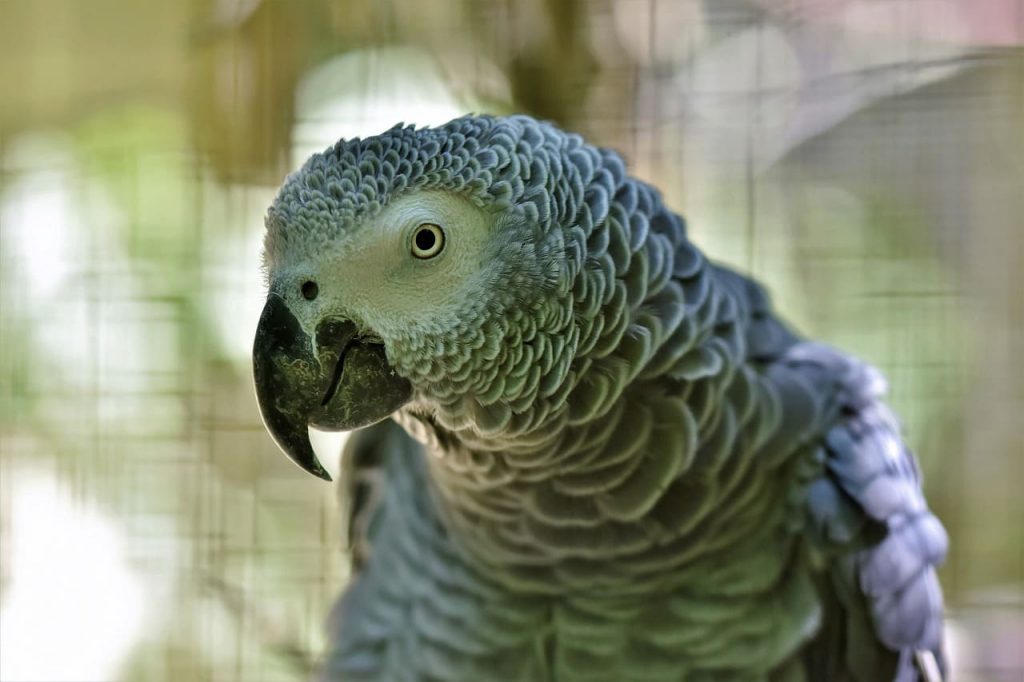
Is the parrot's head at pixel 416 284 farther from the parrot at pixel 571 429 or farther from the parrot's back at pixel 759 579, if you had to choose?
the parrot's back at pixel 759 579

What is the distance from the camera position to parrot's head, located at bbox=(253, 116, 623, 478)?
28.0 inches

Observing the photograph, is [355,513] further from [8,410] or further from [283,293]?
[8,410]

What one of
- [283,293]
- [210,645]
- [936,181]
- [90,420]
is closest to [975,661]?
[936,181]

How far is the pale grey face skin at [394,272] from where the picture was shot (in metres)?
0.71

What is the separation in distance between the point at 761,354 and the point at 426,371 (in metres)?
0.45

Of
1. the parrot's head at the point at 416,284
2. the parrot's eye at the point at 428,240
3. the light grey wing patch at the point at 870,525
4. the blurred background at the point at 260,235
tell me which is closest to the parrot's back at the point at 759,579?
the light grey wing patch at the point at 870,525

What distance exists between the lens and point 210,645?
1.83 m

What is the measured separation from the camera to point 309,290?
711mm

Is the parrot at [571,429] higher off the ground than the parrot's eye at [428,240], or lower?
lower

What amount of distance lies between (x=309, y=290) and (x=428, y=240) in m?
0.11

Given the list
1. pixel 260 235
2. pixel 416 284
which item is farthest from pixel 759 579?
pixel 260 235

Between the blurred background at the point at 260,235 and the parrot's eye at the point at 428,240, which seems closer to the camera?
the parrot's eye at the point at 428,240

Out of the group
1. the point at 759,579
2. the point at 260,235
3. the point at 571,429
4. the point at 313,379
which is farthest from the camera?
the point at 260,235

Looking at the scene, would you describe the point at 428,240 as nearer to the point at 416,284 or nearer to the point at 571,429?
the point at 416,284
